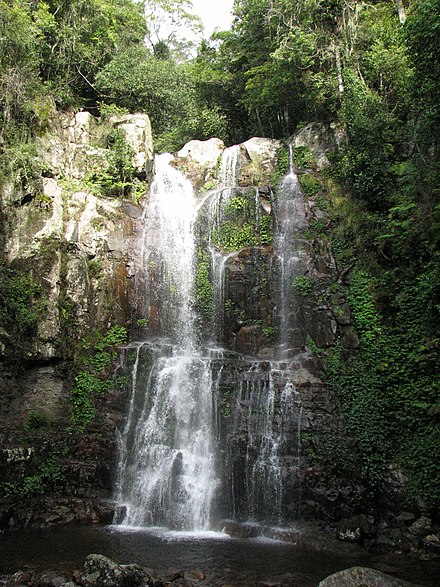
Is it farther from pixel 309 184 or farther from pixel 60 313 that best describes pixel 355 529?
pixel 309 184

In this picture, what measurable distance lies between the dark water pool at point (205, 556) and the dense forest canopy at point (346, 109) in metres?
2.40

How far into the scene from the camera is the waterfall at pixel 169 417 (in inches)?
418

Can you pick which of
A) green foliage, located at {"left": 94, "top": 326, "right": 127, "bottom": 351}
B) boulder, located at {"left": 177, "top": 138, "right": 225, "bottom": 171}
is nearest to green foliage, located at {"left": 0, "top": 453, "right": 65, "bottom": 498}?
green foliage, located at {"left": 94, "top": 326, "right": 127, "bottom": 351}

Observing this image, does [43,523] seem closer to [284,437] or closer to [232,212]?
[284,437]

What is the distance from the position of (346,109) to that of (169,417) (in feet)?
40.3

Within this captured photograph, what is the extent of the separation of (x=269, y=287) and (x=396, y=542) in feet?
25.7

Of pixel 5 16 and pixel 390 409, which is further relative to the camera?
pixel 5 16

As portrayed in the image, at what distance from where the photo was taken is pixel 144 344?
534 inches

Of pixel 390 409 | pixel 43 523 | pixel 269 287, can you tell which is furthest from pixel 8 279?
pixel 390 409

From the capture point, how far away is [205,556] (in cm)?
826

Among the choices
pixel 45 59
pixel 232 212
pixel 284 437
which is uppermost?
pixel 45 59

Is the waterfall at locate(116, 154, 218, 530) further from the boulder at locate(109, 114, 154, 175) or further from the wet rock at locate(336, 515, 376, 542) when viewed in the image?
the boulder at locate(109, 114, 154, 175)

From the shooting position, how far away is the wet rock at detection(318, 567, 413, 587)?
20.0ft

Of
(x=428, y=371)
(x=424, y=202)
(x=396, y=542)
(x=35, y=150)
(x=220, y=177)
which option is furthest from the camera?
(x=220, y=177)
